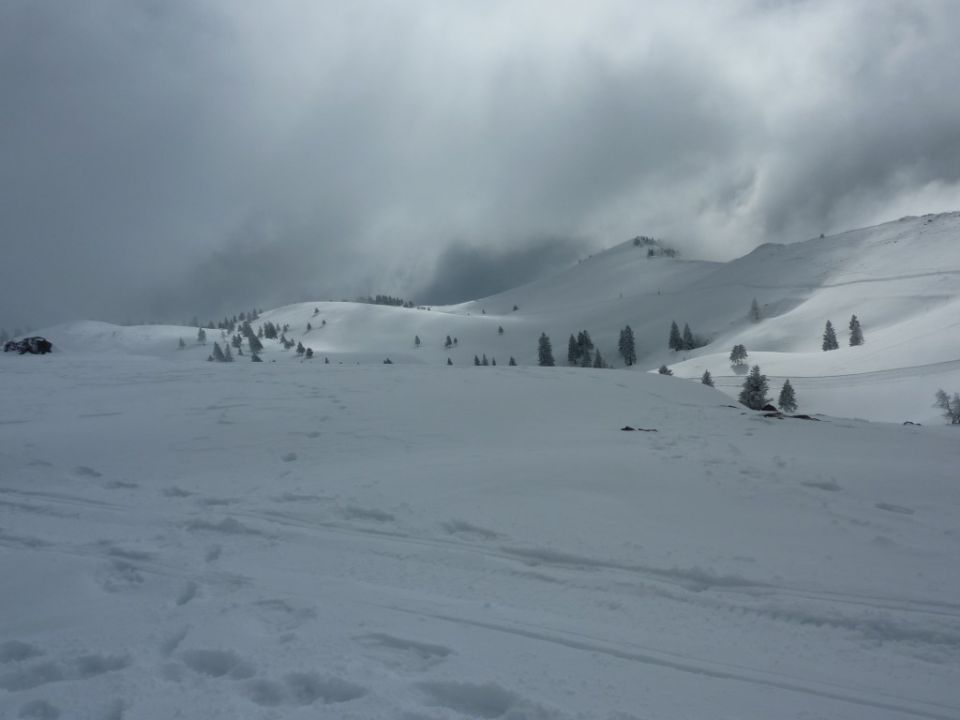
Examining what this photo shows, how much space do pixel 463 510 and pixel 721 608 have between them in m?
3.58

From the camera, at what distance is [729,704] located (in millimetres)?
3574

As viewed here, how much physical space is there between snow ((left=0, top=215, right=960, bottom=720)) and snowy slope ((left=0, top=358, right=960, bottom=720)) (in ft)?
0.10

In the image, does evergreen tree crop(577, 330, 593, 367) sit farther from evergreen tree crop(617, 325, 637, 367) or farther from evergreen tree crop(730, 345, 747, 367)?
evergreen tree crop(730, 345, 747, 367)

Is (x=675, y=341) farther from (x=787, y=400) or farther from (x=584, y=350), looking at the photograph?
(x=787, y=400)

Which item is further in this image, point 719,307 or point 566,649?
point 719,307

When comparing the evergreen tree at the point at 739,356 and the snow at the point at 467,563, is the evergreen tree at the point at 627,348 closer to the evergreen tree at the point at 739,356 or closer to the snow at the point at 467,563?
the evergreen tree at the point at 739,356

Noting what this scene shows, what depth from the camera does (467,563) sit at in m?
5.75

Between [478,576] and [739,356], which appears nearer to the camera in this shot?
[478,576]

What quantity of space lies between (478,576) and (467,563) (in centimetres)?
30

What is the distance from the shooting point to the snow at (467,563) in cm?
378

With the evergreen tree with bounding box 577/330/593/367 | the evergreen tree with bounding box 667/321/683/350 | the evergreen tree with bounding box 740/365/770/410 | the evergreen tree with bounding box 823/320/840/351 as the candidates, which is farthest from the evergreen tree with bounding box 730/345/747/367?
the evergreen tree with bounding box 667/321/683/350

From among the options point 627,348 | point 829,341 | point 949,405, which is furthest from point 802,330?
point 949,405

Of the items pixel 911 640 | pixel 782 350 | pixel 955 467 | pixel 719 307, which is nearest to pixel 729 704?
pixel 911 640

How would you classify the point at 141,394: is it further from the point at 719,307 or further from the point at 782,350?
the point at 719,307
